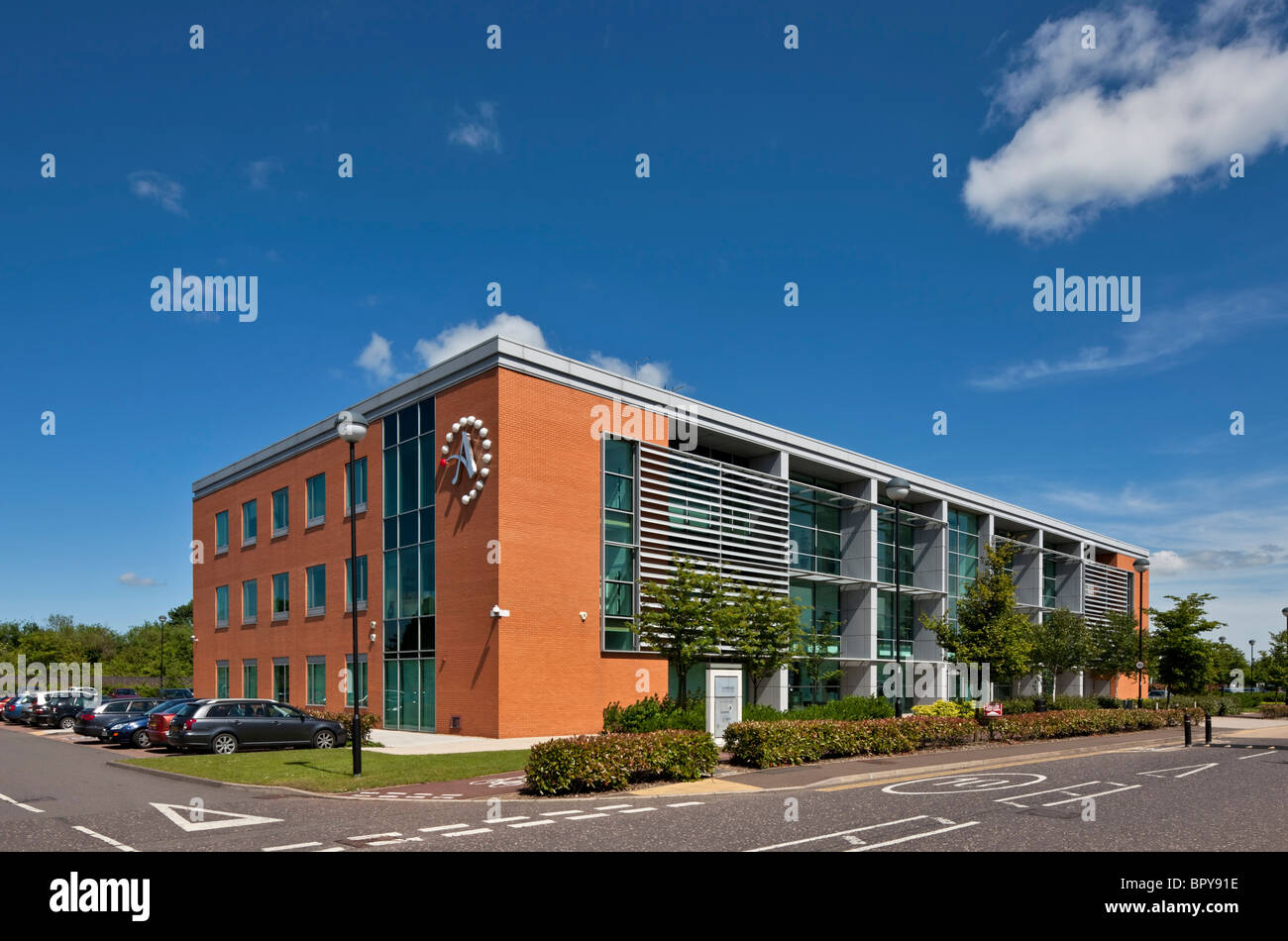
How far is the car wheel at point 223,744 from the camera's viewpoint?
25.0 metres

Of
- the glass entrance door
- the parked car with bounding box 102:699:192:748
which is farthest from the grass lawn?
the glass entrance door

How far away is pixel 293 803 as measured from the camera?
15625mm

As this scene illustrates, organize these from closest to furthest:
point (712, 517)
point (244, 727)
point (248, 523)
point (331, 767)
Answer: point (331, 767), point (244, 727), point (712, 517), point (248, 523)

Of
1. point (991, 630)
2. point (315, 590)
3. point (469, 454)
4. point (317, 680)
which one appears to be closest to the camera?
point (469, 454)

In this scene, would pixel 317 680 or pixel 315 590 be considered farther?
pixel 315 590

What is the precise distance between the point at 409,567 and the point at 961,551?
108 feet

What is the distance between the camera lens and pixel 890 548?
4900cm

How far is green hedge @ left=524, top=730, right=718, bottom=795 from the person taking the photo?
54.3 ft

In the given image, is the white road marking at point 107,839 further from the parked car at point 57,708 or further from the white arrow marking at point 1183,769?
the parked car at point 57,708

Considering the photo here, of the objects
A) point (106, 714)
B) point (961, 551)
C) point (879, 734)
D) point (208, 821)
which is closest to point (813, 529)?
point (961, 551)

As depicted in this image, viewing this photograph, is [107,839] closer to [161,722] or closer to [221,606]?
[161,722]

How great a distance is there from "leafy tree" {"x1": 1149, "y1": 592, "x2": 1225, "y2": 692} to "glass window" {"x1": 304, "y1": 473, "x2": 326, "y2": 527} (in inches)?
1627

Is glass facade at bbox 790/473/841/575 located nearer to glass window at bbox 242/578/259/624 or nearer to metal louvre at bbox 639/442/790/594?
metal louvre at bbox 639/442/790/594
